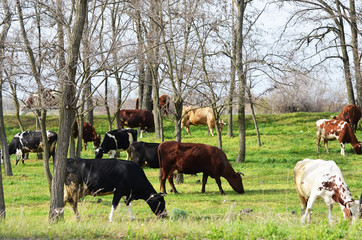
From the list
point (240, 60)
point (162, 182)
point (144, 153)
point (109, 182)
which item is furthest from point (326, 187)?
point (240, 60)

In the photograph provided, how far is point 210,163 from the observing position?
52.9 ft

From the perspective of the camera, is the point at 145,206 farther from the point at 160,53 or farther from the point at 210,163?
the point at 160,53

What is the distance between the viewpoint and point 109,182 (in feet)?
37.8

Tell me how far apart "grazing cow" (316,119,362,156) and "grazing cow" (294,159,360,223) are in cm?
1416

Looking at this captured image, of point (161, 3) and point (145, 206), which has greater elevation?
point (161, 3)

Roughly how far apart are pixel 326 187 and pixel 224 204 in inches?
147

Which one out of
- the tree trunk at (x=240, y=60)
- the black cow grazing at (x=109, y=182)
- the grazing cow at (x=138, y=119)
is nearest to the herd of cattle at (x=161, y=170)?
the black cow grazing at (x=109, y=182)

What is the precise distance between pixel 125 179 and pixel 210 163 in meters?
5.15

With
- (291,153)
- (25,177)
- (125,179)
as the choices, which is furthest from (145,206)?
(291,153)

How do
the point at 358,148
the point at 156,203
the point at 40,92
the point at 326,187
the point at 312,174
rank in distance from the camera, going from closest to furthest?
the point at 326,187 < the point at 312,174 < the point at 40,92 < the point at 156,203 < the point at 358,148

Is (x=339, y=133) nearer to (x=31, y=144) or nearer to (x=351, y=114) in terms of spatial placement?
(x=351, y=114)

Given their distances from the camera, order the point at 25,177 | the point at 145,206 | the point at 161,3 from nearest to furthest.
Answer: the point at 145,206, the point at 161,3, the point at 25,177

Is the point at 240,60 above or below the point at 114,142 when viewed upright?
above

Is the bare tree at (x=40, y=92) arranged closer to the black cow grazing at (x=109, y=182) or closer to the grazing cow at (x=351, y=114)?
the black cow grazing at (x=109, y=182)
